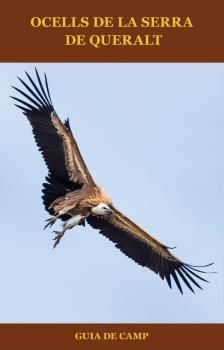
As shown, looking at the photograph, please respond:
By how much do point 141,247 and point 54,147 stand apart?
3.05 meters

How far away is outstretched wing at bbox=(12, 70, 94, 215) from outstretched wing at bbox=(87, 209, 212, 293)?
135 centimetres

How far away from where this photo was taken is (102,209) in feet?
61.8

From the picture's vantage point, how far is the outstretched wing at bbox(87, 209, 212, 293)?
2005 cm

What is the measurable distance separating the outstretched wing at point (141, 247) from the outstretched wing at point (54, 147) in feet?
4.44

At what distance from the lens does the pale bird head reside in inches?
741

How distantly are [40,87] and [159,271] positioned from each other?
4.56 metres

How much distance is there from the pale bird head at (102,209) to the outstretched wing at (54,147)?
485 millimetres

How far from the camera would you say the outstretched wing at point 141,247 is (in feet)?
65.8

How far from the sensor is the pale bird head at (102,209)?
18.8m

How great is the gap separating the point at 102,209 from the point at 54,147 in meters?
1.49

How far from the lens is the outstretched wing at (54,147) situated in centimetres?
1873

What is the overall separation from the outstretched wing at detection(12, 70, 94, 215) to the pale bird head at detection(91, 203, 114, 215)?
1.59 feet

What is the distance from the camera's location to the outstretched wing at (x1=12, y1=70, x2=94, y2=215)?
18734 mm

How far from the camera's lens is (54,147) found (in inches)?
738
